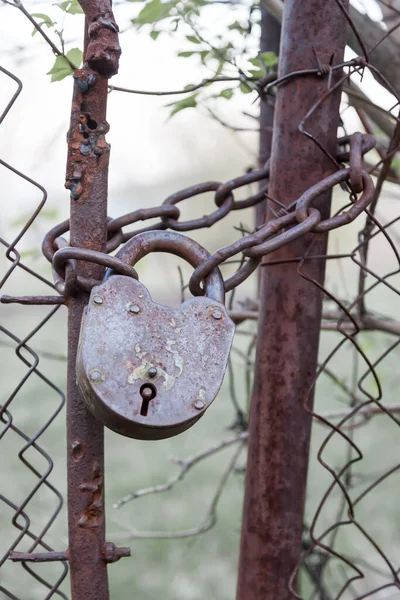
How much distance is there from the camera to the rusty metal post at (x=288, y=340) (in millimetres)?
716

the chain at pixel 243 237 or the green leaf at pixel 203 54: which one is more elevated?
the green leaf at pixel 203 54

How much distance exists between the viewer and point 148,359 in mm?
502

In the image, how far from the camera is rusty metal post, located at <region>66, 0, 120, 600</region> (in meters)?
0.53

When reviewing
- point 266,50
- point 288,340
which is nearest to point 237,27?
point 266,50

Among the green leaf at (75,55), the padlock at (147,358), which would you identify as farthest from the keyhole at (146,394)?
the green leaf at (75,55)

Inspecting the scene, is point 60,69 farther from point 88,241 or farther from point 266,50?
point 266,50

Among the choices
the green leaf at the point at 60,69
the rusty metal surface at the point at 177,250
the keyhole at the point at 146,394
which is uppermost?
the green leaf at the point at 60,69

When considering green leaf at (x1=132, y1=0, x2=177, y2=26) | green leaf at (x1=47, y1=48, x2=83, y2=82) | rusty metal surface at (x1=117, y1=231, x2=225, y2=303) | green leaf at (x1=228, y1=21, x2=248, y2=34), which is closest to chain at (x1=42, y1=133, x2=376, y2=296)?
rusty metal surface at (x1=117, y1=231, x2=225, y2=303)

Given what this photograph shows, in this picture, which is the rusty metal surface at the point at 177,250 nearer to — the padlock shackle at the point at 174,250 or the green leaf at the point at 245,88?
the padlock shackle at the point at 174,250

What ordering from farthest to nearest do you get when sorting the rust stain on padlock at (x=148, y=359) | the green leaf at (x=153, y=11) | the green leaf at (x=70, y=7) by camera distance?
1. the green leaf at (x=153, y=11)
2. the green leaf at (x=70, y=7)
3. the rust stain on padlock at (x=148, y=359)

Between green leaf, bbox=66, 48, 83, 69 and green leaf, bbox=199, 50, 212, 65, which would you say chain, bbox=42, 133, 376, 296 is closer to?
green leaf, bbox=66, 48, 83, 69

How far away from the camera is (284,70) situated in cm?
73

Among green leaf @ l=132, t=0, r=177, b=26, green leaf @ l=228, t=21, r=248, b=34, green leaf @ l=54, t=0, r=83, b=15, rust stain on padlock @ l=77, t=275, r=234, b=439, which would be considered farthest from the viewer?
green leaf @ l=228, t=21, r=248, b=34

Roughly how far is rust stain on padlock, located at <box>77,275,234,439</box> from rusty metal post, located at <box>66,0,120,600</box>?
0.21 feet
